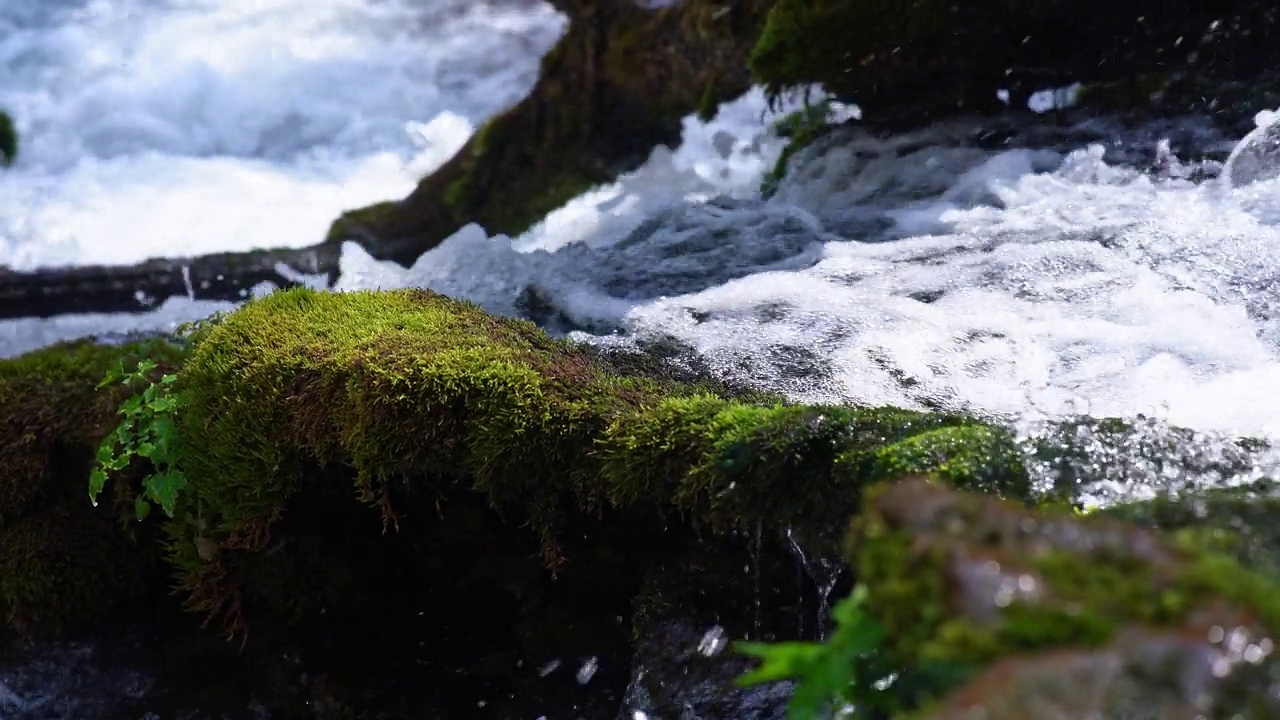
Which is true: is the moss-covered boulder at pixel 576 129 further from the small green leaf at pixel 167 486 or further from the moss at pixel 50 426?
the small green leaf at pixel 167 486

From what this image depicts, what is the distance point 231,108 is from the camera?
440 inches

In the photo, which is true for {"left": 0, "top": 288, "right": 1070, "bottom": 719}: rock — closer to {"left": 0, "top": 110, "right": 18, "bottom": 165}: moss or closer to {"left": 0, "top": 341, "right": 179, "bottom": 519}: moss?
{"left": 0, "top": 341, "right": 179, "bottom": 519}: moss

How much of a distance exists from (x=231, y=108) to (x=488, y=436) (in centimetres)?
955

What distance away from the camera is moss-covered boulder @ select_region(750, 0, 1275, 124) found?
593cm

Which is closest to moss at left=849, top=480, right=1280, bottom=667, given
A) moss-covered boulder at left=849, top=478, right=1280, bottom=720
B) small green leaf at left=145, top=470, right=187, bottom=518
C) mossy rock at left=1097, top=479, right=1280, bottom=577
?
moss-covered boulder at left=849, top=478, right=1280, bottom=720

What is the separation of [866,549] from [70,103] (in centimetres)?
1198

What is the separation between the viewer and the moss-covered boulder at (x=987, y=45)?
5926mm

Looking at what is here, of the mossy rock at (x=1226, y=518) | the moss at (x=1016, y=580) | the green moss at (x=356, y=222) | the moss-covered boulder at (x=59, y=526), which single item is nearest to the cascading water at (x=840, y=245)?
the mossy rock at (x=1226, y=518)

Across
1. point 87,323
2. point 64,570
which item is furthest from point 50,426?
point 87,323

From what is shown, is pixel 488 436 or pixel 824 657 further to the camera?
pixel 488 436

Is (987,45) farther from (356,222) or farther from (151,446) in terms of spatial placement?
(151,446)

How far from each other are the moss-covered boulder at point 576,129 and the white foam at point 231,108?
1975 mm

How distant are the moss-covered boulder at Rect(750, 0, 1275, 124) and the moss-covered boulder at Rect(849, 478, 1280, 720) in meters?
5.29

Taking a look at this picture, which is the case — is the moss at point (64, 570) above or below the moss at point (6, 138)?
below
